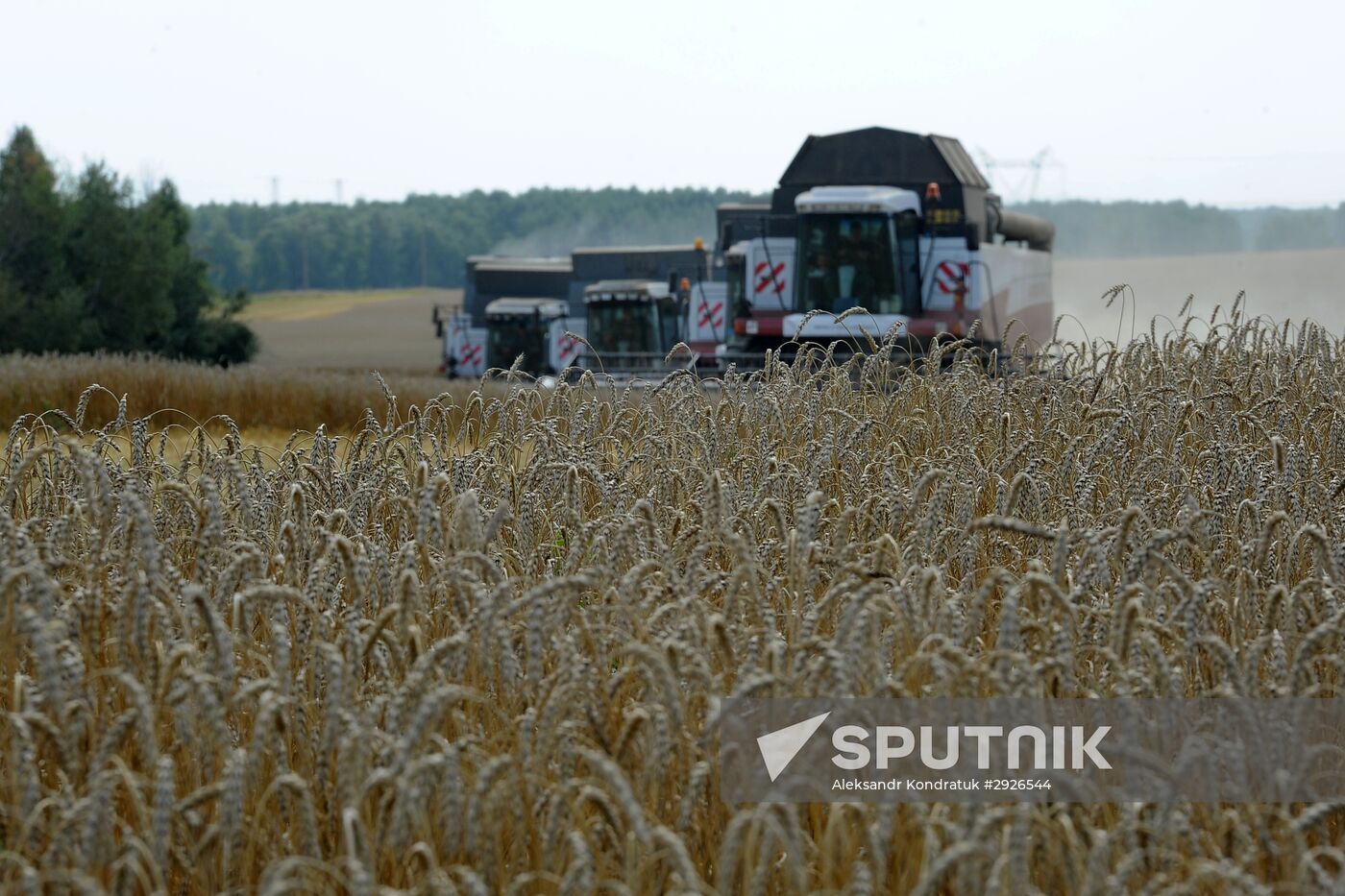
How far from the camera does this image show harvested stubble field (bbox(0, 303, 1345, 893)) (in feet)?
7.63

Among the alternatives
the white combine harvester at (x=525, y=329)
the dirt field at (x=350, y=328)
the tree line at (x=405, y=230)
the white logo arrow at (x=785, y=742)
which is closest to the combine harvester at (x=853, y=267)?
the white combine harvester at (x=525, y=329)

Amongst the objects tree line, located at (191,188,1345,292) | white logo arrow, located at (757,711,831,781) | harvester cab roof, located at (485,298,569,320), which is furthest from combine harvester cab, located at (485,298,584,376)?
tree line, located at (191,188,1345,292)

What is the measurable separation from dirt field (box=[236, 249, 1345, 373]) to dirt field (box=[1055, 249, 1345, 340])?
0.15 feet

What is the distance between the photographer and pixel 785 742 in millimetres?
2865

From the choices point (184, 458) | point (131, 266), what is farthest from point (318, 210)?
point (184, 458)

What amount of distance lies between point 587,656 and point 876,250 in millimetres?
16008

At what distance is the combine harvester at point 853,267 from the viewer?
1898 centimetres

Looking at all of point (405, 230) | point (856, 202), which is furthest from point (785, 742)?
point (405, 230)

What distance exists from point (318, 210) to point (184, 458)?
18129 centimetres

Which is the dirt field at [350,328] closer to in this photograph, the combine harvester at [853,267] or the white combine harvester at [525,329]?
the white combine harvester at [525,329]

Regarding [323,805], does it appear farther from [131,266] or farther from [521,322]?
[131,266]

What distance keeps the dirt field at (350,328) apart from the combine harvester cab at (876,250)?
34.2 meters

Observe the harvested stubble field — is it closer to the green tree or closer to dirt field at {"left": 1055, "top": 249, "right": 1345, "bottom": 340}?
dirt field at {"left": 1055, "top": 249, "right": 1345, "bottom": 340}

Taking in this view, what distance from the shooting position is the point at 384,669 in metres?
3.06
